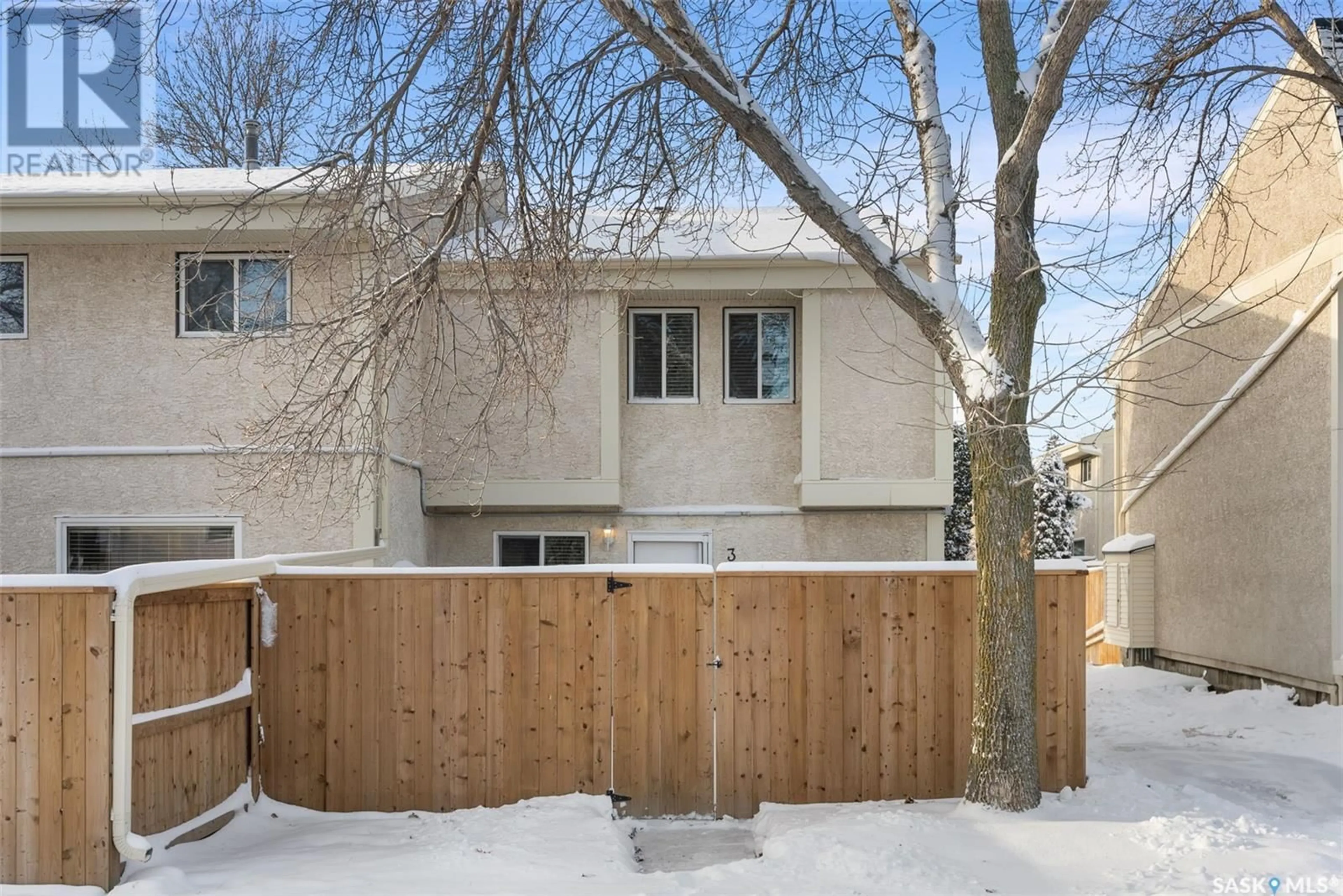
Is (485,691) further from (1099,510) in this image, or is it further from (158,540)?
(1099,510)

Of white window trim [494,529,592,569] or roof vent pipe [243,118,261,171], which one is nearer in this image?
roof vent pipe [243,118,261,171]

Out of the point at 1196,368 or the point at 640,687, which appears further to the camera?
the point at 1196,368

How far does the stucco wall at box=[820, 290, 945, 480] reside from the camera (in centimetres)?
1175

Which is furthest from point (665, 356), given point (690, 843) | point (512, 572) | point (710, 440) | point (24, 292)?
point (24, 292)

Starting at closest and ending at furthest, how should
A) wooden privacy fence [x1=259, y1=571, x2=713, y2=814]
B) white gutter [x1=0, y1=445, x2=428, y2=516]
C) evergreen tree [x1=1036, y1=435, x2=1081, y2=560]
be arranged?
wooden privacy fence [x1=259, y1=571, x2=713, y2=814] < white gutter [x1=0, y1=445, x2=428, y2=516] < evergreen tree [x1=1036, y1=435, x2=1081, y2=560]

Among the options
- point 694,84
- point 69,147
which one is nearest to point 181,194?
point 69,147

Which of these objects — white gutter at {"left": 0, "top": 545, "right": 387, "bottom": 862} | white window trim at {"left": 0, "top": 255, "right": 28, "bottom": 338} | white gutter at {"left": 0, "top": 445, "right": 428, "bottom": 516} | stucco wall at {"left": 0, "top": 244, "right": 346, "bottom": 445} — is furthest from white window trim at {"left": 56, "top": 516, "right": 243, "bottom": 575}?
white gutter at {"left": 0, "top": 545, "right": 387, "bottom": 862}

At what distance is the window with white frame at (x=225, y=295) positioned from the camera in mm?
10102

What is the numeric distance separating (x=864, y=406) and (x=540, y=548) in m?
4.30

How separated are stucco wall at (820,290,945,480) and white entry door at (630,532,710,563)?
1740mm

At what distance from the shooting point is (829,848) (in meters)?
5.79

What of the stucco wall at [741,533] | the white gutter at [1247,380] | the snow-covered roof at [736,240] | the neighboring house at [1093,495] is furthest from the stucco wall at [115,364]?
the neighboring house at [1093,495]

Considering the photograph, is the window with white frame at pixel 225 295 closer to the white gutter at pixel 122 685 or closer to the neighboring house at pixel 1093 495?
the white gutter at pixel 122 685

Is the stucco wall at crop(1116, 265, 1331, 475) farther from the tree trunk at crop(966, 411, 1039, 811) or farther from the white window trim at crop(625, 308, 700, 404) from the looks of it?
the white window trim at crop(625, 308, 700, 404)
